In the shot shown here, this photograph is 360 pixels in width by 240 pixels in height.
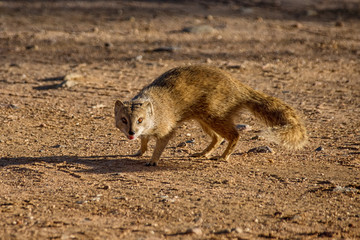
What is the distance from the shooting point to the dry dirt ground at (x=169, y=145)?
14.1ft

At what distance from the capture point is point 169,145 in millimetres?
6570

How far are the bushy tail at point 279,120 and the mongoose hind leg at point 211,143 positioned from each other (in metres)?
0.55

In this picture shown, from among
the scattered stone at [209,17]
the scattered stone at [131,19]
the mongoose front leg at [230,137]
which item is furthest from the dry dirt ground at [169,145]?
the scattered stone at [209,17]

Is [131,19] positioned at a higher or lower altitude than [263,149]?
higher

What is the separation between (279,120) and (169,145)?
4.79 ft

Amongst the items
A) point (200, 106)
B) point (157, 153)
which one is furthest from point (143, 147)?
point (200, 106)

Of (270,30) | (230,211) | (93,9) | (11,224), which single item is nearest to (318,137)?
(230,211)

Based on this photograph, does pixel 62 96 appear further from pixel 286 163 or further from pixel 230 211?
pixel 230 211

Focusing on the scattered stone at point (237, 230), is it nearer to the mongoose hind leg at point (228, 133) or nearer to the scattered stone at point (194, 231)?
the scattered stone at point (194, 231)

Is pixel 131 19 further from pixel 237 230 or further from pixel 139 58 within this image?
pixel 237 230

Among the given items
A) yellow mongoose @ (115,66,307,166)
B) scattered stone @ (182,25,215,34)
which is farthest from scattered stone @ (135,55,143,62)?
yellow mongoose @ (115,66,307,166)

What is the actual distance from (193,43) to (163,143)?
6888 millimetres

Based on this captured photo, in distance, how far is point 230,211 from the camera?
4.48 m

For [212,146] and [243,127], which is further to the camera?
[243,127]
